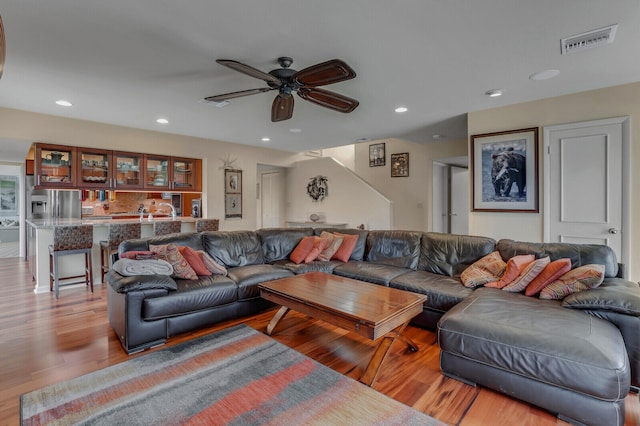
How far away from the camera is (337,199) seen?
23.9 ft

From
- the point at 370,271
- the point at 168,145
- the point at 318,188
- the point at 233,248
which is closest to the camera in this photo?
the point at 370,271

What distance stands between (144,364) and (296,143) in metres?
5.07

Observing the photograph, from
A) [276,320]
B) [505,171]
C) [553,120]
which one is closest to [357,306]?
[276,320]

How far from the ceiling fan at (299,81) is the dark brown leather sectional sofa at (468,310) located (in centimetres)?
175

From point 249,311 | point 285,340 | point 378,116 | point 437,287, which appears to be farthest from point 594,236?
Answer: point 249,311

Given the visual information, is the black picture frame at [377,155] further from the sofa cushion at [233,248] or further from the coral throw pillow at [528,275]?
the coral throw pillow at [528,275]

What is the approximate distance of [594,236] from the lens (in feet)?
11.5

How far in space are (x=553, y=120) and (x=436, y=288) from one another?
261cm

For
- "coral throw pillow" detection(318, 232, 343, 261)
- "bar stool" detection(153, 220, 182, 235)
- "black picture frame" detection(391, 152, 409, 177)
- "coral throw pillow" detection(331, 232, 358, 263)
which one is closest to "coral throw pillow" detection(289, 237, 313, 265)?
"coral throw pillow" detection(318, 232, 343, 261)

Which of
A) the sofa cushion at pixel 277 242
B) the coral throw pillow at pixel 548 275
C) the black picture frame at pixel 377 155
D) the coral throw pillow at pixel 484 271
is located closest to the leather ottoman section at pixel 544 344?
the coral throw pillow at pixel 548 275

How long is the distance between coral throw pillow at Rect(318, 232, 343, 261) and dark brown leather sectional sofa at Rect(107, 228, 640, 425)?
21 cm

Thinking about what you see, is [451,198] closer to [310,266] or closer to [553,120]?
[553,120]

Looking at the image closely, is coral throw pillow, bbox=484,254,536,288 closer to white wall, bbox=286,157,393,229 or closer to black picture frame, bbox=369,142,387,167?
white wall, bbox=286,157,393,229

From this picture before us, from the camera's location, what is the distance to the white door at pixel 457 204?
7395 mm
